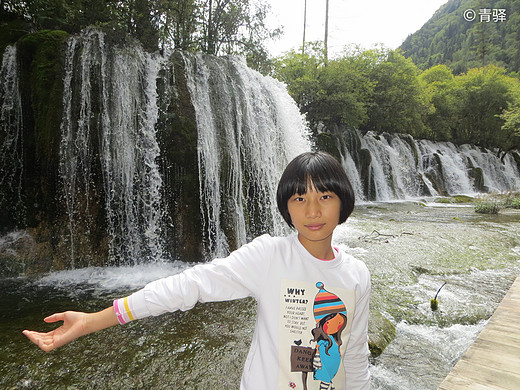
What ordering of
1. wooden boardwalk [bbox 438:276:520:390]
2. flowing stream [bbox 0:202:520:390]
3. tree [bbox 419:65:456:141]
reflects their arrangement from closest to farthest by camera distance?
1. wooden boardwalk [bbox 438:276:520:390]
2. flowing stream [bbox 0:202:520:390]
3. tree [bbox 419:65:456:141]

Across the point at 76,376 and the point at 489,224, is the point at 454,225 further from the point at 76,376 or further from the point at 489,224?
the point at 76,376

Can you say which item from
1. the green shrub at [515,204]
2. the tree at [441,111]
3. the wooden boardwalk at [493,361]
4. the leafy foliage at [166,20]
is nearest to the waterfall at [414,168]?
the tree at [441,111]

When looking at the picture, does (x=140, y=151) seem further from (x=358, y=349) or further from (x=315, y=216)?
(x=358, y=349)

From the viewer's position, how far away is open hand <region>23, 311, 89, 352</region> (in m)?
0.93

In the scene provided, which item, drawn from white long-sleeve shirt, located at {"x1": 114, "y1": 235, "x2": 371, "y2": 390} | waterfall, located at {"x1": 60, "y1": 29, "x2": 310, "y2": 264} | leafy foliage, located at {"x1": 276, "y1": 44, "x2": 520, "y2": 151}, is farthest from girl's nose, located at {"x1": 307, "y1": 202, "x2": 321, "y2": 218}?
leafy foliage, located at {"x1": 276, "y1": 44, "x2": 520, "y2": 151}

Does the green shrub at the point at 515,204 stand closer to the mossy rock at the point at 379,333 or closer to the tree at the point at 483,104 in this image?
the mossy rock at the point at 379,333

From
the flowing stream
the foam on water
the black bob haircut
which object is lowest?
the foam on water

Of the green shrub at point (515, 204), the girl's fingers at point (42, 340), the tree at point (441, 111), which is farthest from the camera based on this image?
the tree at point (441, 111)

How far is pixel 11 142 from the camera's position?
17.7ft

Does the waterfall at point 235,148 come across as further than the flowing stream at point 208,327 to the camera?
Yes

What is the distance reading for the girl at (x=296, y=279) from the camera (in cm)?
107

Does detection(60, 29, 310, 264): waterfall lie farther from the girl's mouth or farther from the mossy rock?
the girl's mouth

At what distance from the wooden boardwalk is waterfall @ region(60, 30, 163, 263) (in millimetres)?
4855

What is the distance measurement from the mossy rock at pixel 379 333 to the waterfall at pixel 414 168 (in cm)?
1364
